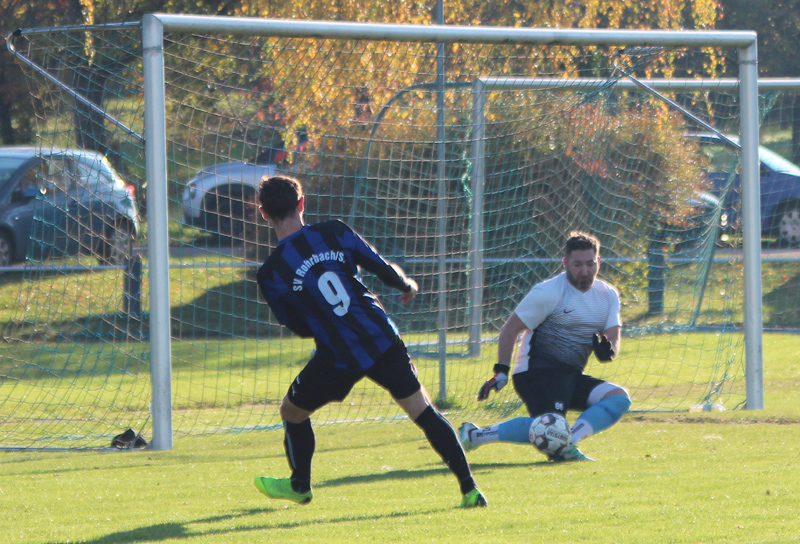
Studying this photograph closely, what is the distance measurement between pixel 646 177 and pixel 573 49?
1419mm

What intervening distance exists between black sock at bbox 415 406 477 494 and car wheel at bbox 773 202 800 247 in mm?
8173

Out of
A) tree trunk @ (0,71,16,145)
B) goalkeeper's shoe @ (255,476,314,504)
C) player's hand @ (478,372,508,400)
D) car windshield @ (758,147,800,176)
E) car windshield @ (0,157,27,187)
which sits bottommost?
goalkeeper's shoe @ (255,476,314,504)

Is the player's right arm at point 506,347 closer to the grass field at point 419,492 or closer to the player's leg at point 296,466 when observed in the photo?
the grass field at point 419,492

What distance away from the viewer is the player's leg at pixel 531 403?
618 cm

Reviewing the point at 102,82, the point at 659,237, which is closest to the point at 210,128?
the point at 102,82

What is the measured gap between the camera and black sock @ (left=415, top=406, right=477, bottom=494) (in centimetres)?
474

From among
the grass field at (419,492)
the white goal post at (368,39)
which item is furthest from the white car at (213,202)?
the grass field at (419,492)

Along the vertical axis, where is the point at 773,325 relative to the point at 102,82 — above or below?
below

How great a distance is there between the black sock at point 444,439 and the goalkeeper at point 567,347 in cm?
146

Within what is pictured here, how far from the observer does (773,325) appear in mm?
12820

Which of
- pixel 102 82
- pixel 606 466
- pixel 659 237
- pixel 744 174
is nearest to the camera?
pixel 606 466

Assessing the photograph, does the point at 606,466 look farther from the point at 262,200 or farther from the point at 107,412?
the point at 107,412

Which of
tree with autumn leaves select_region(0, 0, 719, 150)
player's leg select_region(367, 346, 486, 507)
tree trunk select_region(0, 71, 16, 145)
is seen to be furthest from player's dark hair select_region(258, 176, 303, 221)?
tree trunk select_region(0, 71, 16, 145)

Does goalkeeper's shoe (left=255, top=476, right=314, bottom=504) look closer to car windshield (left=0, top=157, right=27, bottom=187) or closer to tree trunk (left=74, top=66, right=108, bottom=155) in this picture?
tree trunk (left=74, top=66, right=108, bottom=155)
